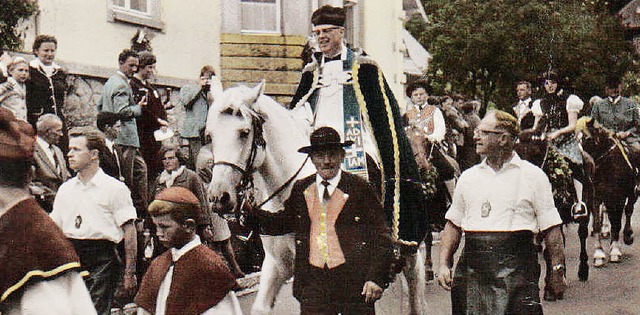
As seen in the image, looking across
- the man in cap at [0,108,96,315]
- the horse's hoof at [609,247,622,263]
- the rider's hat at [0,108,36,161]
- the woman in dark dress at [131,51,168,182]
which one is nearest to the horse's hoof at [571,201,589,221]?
the horse's hoof at [609,247,622,263]

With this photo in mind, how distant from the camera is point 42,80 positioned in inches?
416

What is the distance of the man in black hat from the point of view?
21.7ft

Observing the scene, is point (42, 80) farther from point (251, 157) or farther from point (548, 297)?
point (548, 297)

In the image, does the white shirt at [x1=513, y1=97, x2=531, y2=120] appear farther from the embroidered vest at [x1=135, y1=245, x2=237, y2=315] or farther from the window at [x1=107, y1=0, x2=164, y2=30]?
the embroidered vest at [x1=135, y1=245, x2=237, y2=315]

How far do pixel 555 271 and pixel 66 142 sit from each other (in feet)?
19.1

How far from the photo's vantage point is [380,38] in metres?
25.3

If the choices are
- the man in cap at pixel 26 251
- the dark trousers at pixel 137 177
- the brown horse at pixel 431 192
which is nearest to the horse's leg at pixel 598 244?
the brown horse at pixel 431 192

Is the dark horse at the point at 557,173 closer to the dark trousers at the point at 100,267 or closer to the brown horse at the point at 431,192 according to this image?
the brown horse at the point at 431,192

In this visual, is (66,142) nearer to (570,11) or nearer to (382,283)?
(382,283)

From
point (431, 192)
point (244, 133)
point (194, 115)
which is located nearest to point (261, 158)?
point (244, 133)

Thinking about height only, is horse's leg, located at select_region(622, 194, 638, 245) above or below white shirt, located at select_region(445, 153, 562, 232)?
below

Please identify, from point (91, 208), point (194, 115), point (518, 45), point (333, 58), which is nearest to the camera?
point (91, 208)

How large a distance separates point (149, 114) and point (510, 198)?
570 cm

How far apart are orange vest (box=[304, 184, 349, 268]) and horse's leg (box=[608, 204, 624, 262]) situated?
337 inches
